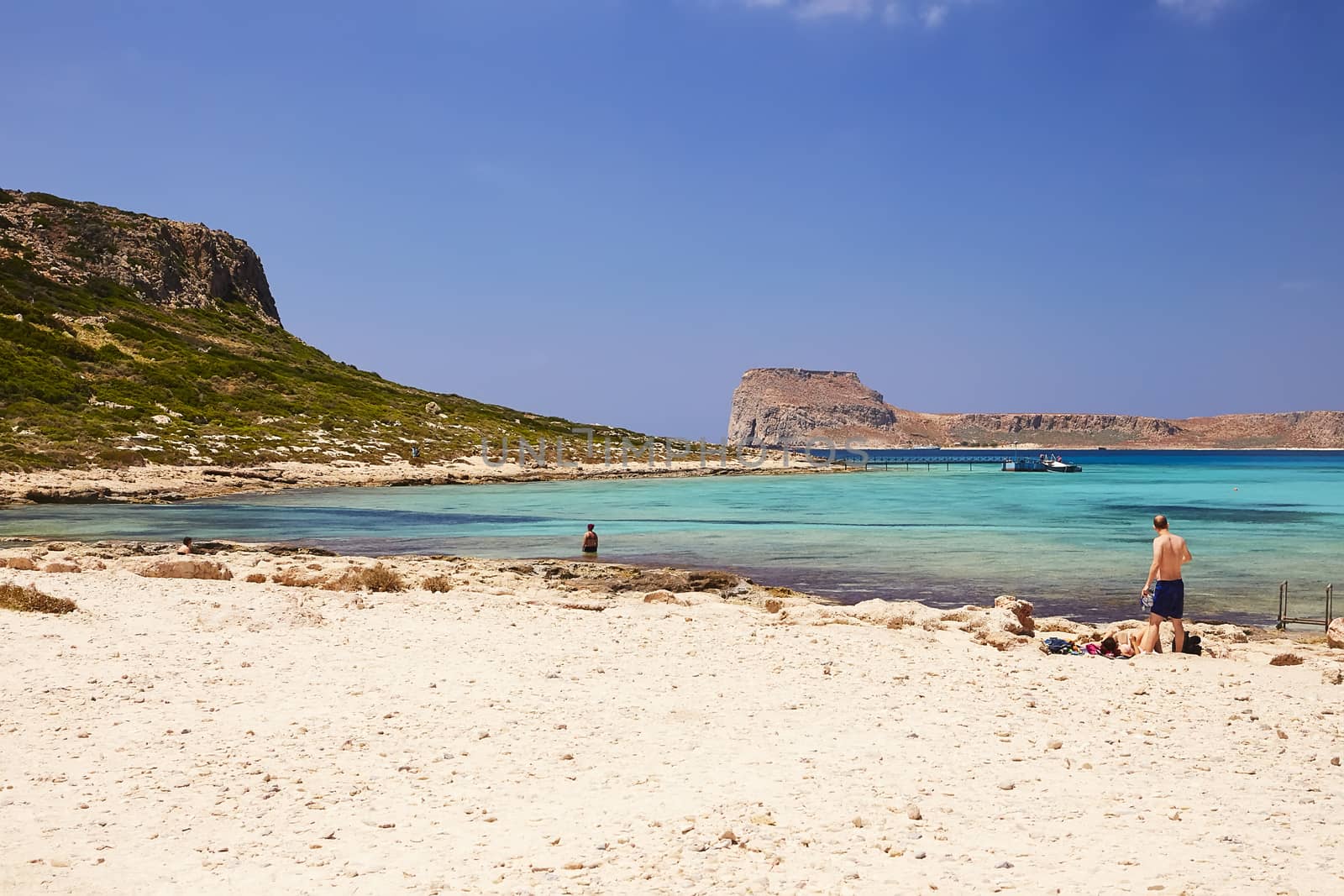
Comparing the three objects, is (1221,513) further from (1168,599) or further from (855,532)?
(1168,599)

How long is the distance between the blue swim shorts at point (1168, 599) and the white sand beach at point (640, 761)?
3.13 feet

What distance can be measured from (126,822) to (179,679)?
4.55 m

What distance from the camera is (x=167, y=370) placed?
84.9 metres

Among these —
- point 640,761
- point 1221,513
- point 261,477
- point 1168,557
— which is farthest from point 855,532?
point 261,477

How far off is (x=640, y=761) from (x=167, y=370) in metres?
89.3

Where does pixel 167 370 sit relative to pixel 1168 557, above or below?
above

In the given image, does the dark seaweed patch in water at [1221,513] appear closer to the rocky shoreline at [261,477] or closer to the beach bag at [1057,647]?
the beach bag at [1057,647]

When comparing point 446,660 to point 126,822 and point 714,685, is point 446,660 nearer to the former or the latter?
point 714,685

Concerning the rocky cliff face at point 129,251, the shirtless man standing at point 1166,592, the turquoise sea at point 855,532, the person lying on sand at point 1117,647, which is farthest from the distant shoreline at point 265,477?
the rocky cliff face at point 129,251

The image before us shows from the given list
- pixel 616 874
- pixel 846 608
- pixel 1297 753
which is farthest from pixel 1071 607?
pixel 616 874

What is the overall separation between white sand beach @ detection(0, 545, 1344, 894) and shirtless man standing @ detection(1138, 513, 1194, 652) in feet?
2.34

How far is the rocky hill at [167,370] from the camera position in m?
65.8

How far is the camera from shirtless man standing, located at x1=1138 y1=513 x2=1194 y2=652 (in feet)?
47.3

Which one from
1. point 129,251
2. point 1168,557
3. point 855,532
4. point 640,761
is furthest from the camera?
point 129,251
